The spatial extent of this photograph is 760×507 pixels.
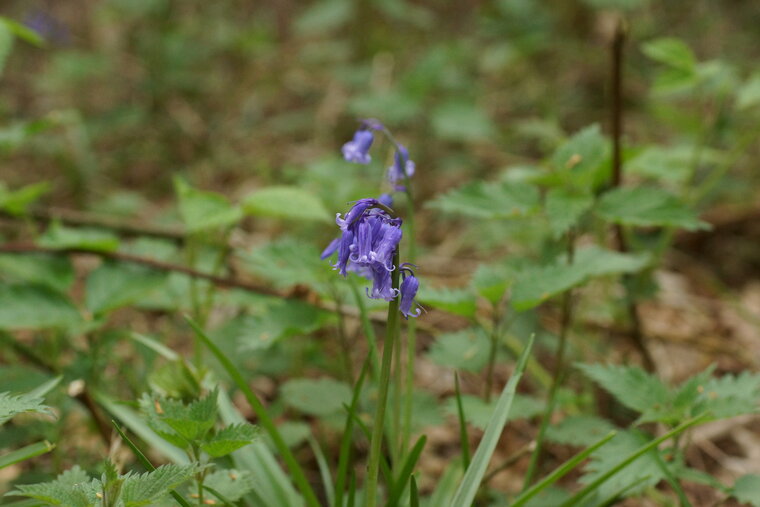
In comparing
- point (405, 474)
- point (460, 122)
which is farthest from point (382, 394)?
point (460, 122)

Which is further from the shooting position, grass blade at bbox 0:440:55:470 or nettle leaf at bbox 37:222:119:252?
nettle leaf at bbox 37:222:119:252

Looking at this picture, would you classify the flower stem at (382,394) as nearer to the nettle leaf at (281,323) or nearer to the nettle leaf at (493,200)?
the nettle leaf at (281,323)

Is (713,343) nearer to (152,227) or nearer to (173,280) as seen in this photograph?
(173,280)

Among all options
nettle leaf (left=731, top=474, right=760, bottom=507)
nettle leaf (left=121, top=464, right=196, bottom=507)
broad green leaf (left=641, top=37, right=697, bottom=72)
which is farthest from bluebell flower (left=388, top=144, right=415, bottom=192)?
broad green leaf (left=641, top=37, right=697, bottom=72)

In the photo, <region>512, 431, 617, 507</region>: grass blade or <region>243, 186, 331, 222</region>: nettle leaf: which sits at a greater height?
<region>243, 186, 331, 222</region>: nettle leaf

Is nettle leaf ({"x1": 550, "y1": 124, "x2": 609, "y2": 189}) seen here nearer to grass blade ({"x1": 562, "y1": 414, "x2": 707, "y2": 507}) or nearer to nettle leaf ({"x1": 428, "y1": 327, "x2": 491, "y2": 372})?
nettle leaf ({"x1": 428, "y1": 327, "x2": 491, "y2": 372})

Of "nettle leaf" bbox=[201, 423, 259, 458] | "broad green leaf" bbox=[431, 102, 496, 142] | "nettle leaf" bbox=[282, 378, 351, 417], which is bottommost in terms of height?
"nettle leaf" bbox=[201, 423, 259, 458]

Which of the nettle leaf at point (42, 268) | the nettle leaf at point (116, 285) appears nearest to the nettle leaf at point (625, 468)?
the nettle leaf at point (116, 285)

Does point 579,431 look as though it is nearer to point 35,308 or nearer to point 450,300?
point 450,300
